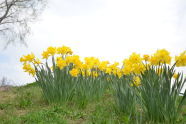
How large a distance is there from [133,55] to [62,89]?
2052 millimetres

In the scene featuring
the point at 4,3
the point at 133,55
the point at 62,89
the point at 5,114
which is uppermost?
the point at 4,3

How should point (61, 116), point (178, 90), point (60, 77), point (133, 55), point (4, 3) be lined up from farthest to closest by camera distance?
point (4, 3)
point (60, 77)
point (61, 116)
point (133, 55)
point (178, 90)

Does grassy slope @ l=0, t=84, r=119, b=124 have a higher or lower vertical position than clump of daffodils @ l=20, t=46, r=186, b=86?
lower

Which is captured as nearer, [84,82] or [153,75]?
[153,75]

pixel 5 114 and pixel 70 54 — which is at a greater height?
pixel 70 54

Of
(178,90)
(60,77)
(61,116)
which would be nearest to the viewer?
(178,90)

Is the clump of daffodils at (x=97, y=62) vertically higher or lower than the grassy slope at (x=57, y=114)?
higher

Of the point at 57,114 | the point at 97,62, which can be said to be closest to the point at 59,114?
the point at 57,114

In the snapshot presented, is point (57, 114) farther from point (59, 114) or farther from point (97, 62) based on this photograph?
point (97, 62)

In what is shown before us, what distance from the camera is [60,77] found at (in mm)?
5832

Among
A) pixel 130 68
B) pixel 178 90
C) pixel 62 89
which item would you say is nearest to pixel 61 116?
pixel 62 89

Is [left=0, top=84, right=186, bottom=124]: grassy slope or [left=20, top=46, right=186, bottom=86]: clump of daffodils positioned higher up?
[left=20, top=46, right=186, bottom=86]: clump of daffodils

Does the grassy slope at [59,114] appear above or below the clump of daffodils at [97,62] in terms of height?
below

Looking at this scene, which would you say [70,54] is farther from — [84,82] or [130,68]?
[130,68]
